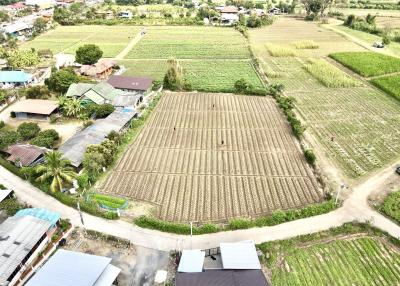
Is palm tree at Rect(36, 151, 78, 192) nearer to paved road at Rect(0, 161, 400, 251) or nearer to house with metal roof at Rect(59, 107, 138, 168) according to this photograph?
paved road at Rect(0, 161, 400, 251)

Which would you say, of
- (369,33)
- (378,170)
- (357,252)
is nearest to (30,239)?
(357,252)

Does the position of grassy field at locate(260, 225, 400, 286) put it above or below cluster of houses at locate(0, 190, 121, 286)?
below

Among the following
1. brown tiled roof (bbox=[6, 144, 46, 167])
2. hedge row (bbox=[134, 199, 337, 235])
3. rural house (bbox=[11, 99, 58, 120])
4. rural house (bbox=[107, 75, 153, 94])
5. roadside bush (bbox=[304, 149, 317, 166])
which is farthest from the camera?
rural house (bbox=[107, 75, 153, 94])

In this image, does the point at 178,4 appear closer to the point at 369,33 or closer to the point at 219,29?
the point at 219,29

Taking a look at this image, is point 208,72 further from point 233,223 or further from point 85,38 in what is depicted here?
point 85,38

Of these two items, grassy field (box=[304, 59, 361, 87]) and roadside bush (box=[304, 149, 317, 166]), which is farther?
grassy field (box=[304, 59, 361, 87])

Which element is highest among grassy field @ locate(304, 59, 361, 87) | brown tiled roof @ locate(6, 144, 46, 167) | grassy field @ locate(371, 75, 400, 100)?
grassy field @ locate(371, 75, 400, 100)

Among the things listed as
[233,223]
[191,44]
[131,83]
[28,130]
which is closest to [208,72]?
[131,83]

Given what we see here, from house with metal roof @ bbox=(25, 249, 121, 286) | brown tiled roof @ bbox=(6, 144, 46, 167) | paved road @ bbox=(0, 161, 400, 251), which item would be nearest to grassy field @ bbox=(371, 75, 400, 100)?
paved road @ bbox=(0, 161, 400, 251)
